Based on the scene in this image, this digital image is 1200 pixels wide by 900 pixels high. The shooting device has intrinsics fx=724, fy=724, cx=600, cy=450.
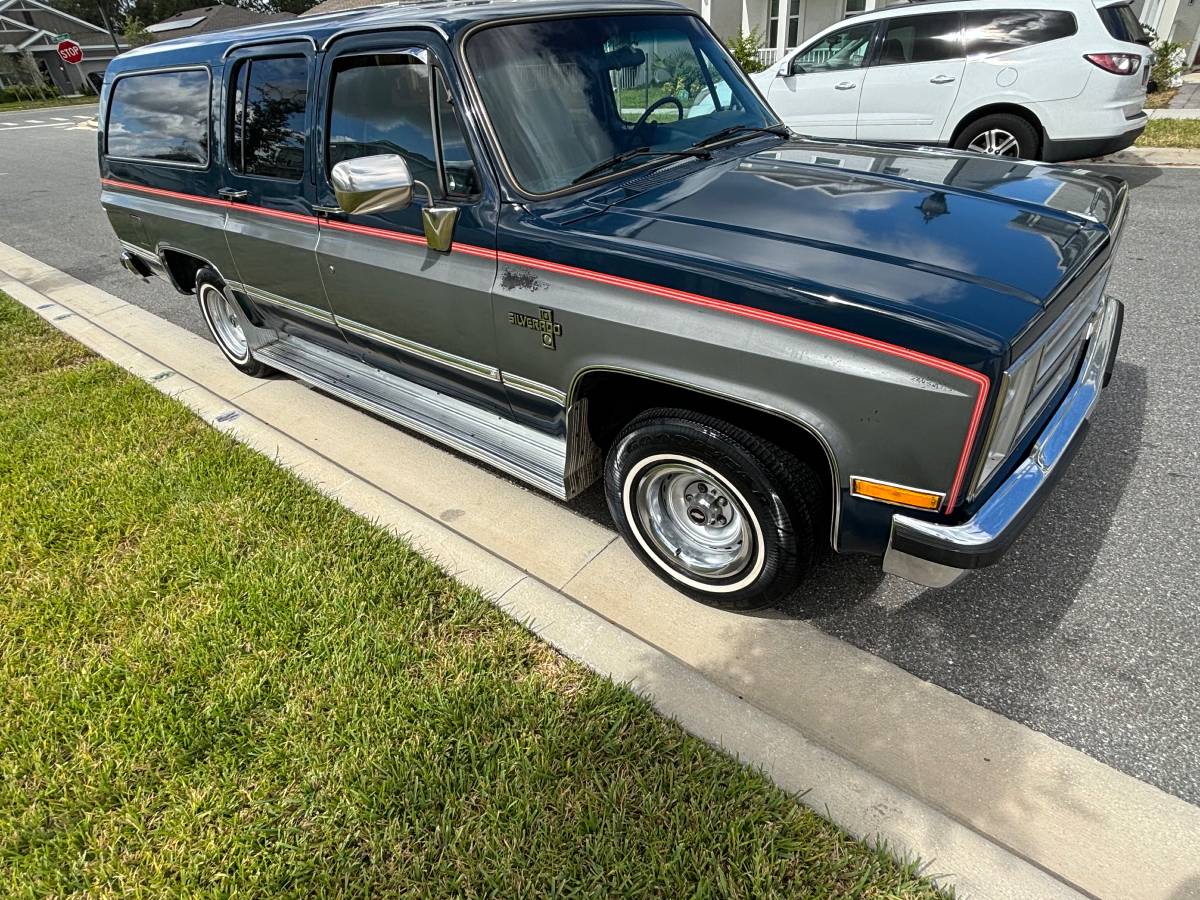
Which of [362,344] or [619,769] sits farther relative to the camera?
[362,344]

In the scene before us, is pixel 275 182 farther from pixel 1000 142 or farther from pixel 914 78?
pixel 1000 142

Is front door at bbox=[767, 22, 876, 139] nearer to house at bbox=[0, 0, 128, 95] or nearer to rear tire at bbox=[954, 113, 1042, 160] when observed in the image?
rear tire at bbox=[954, 113, 1042, 160]

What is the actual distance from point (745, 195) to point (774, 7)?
2241cm

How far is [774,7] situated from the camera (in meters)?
21.1

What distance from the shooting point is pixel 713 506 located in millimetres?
2752

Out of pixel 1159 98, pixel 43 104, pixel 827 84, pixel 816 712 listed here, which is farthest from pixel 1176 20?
pixel 43 104

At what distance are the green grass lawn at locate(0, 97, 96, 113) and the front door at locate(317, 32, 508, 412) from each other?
4523 centimetres

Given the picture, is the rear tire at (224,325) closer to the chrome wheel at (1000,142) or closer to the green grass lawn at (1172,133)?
the chrome wheel at (1000,142)

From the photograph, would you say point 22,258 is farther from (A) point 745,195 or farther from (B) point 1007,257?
(B) point 1007,257

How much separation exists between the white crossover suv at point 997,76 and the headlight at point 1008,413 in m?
5.63

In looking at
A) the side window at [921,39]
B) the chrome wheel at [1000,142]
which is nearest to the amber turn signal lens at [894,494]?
the chrome wheel at [1000,142]

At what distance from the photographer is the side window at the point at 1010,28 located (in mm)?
7074

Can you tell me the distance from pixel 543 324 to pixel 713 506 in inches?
36.7

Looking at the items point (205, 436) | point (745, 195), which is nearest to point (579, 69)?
point (745, 195)
